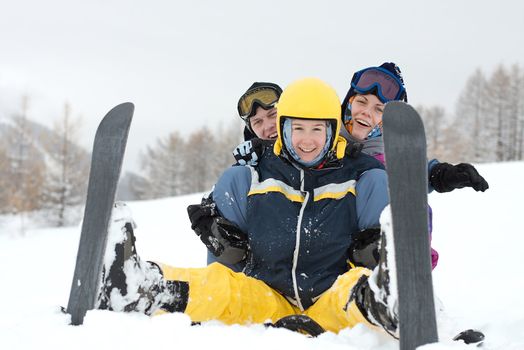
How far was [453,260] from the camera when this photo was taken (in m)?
5.84

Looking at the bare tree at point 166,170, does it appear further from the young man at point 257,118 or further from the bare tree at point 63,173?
the young man at point 257,118

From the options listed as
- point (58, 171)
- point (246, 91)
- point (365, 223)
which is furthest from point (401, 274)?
point (58, 171)

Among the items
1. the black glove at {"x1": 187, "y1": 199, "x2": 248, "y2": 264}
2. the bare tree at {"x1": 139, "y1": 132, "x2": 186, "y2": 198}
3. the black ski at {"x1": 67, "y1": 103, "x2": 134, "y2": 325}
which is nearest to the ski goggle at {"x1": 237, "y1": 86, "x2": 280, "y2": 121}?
the black glove at {"x1": 187, "y1": 199, "x2": 248, "y2": 264}

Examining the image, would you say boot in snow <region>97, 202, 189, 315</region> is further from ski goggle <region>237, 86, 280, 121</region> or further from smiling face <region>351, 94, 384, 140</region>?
ski goggle <region>237, 86, 280, 121</region>

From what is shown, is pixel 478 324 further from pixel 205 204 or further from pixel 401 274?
pixel 205 204

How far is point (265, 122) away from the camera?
13.3ft

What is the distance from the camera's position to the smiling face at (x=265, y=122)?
158 inches

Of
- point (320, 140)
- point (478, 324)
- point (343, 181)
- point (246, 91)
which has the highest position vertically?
point (246, 91)

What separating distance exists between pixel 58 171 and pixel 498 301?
23.3 metres

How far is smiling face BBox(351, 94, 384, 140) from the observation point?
341 cm

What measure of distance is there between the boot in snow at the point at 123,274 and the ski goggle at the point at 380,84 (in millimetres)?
2216

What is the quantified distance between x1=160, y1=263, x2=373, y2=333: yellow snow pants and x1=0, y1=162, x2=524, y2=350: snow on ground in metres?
0.32

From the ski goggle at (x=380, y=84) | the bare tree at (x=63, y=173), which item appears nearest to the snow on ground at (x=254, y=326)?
the ski goggle at (x=380, y=84)

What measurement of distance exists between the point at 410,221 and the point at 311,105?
1.24 metres
